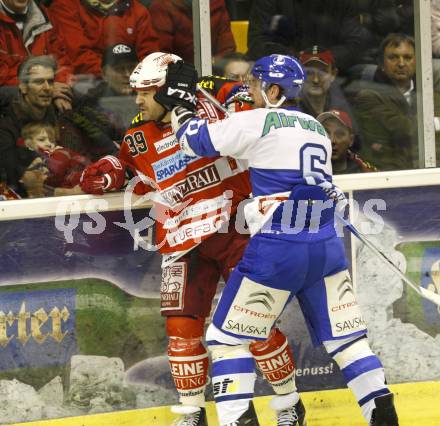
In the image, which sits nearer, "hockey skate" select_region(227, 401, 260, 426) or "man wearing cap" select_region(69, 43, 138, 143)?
"hockey skate" select_region(227, 401, 260, 426)

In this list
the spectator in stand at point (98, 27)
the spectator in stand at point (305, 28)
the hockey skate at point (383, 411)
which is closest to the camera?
the hockey skate at point (383, 411)

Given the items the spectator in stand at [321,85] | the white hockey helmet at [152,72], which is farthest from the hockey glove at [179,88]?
the spectator in stand at [321,85]

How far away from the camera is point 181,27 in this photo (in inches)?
192

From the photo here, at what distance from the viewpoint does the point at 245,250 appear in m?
4.21

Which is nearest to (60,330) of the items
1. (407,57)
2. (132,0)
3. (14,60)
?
(14,60)

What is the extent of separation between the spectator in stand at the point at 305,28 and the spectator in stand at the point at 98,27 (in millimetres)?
457

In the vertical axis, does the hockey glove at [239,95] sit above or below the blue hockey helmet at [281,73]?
below

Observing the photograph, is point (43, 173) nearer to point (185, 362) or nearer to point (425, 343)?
point (185, 362)

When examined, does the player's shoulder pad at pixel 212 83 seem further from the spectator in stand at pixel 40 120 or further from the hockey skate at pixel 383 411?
the hockey skate at pixel 383 411

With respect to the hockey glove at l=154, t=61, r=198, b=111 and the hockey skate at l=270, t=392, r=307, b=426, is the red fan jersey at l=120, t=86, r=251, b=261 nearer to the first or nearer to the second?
the hockey glove at l=154, t=61, r=198, b=111

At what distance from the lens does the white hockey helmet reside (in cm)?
438

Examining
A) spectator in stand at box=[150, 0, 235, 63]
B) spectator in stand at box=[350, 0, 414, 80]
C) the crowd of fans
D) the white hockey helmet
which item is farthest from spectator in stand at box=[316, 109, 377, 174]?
the white hockey helmet

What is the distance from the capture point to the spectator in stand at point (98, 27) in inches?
189

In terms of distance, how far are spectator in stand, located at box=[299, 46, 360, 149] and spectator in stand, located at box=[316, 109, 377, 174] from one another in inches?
1.2
